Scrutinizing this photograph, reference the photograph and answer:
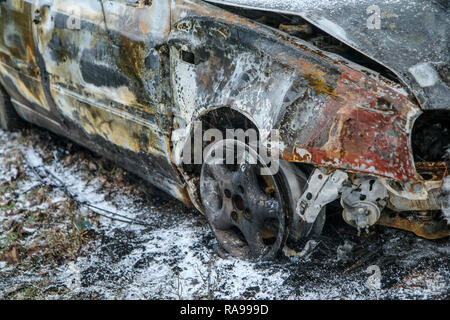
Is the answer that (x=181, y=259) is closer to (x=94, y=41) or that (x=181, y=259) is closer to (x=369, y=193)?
(x=369, y=193)

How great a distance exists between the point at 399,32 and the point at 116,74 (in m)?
1.78

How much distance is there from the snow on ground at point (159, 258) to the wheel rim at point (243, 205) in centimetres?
12

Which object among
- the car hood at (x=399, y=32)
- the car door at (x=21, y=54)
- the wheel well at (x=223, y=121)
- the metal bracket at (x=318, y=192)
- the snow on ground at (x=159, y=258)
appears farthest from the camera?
the car door at (x=21, y=54)

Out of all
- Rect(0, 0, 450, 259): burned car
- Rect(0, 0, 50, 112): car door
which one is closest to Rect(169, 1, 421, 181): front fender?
Rect(0, 0, 450, 259): burned car

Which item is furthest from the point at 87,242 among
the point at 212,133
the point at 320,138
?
the point at 320,138

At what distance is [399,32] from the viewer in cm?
254

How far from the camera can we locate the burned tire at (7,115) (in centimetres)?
479

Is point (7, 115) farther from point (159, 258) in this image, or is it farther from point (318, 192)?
point (318, 192)

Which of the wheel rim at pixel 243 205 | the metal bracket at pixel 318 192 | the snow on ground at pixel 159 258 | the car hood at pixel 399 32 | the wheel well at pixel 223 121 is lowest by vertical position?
the snow on ground at pixel 159 258

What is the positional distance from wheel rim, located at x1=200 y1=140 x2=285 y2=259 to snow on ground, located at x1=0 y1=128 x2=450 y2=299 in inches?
4.7

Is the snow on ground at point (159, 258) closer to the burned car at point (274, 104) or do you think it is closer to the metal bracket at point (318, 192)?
the burned car at point (274, 104)

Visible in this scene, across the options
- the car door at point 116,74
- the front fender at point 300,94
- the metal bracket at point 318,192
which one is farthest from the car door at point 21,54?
the metal bracket at point 318,192

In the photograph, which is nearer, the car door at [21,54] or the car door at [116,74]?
the car door at [116,74]

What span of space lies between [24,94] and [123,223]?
168 centimetres
